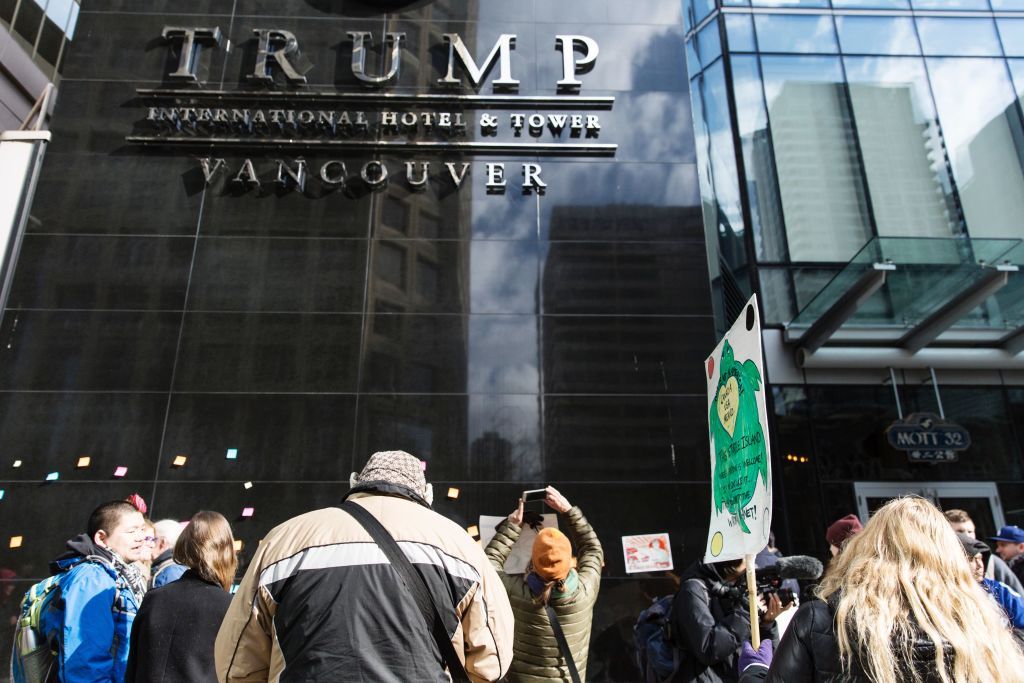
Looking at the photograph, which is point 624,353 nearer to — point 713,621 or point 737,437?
point 737,437

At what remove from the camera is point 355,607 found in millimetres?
2373

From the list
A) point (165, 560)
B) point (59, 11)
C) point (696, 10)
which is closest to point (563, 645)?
point (165, 560)

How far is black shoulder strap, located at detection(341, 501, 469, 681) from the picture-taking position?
2.46 meters

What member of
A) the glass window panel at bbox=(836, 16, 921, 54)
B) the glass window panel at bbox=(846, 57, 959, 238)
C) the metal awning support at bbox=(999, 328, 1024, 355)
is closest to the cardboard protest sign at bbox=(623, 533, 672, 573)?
the metal awning support at bbox=(999, 328, 1024, 355)

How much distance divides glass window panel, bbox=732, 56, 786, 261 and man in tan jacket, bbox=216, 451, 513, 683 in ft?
32.7

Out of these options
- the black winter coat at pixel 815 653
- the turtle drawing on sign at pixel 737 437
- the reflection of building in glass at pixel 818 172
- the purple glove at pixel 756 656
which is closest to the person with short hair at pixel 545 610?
the turtle drawing on sign at pixel 737 437

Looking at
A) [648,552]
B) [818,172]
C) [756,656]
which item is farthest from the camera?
[818,172]

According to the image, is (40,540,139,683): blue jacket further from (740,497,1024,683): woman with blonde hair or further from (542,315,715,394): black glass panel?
(542,315,715,394): black glass panel

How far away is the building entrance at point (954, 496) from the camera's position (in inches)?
395

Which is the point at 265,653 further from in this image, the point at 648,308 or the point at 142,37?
the point at 142,37

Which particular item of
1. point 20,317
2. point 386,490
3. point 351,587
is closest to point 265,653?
point 351,587

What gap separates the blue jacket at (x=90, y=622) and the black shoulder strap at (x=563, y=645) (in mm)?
2379

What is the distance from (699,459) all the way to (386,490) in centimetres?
585

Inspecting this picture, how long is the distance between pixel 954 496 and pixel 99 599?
10.6 meters
